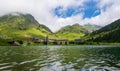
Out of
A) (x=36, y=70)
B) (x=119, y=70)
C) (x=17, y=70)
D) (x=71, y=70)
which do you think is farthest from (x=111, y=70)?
(x=17, y=70)

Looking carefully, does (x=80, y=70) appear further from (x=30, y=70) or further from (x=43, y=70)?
(x=30, y=70)

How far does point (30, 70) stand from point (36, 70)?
114 centimetres

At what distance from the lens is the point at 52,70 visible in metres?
38.6

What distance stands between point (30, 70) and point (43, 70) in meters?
2.51

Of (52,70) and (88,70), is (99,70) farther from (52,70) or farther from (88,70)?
(52,70)

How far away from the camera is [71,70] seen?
38531mm

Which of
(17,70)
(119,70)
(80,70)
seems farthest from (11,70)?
(119,70)

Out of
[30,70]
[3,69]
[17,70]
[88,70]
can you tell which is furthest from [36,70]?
[88,70]

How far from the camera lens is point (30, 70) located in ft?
123

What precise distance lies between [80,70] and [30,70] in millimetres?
9610

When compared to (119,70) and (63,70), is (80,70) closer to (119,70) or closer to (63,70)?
(63,70)

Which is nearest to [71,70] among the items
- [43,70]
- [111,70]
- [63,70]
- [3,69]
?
[63,70]

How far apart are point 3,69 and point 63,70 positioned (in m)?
11.7

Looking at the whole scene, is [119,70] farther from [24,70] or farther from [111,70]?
[24,70]
